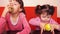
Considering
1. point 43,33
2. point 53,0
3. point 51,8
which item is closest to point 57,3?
point 53,0

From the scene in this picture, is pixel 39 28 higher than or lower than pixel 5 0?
lower

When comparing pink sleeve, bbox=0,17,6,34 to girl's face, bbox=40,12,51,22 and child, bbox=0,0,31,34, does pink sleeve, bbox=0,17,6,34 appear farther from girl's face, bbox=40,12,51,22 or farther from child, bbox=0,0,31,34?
girl's face, bbox=40,12,51,22

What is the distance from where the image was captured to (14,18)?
38.0 inches

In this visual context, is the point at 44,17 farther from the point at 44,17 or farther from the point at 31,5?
the point at 31,5

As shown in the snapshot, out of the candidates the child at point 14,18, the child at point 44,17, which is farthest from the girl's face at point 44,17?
the child at point 14,18

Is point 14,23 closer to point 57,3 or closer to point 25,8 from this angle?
point 25,8

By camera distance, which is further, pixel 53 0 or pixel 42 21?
pixel 53 0

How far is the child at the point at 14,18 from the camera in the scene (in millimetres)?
937

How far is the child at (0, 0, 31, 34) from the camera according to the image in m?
0.94

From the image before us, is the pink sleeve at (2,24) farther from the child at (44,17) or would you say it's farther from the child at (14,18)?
the child at (44,17)

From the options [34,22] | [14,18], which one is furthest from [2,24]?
[34,22]

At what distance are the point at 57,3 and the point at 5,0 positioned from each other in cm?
36

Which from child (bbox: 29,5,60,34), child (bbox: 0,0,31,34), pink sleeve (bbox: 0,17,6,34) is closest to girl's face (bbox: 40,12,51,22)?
child (bbox: 29,5,60,34)

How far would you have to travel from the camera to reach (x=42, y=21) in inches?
37.8
